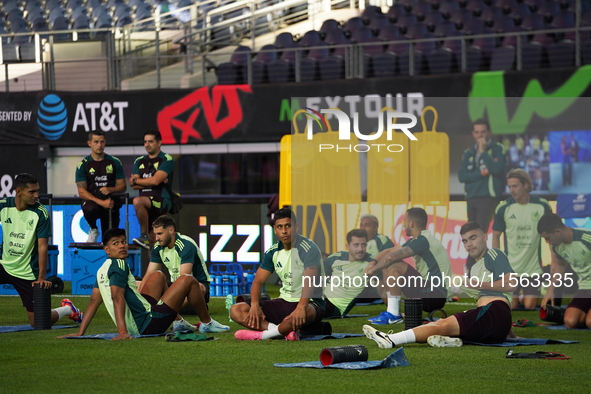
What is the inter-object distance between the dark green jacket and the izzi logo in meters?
9.91

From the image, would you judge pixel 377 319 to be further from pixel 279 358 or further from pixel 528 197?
pixel 279 358

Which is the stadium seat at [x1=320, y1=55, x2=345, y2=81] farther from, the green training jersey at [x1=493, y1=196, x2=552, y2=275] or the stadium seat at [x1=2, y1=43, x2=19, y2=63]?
the stadium seat at [x1=2, y1=43, x2=19, y2=63]

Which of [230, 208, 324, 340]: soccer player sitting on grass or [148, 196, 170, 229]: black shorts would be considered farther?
[148, 196, 170, 229]: black shorts

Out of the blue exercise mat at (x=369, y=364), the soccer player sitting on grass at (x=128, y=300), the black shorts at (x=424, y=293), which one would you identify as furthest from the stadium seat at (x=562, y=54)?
the blue exercise mat at (x=369, y=364)

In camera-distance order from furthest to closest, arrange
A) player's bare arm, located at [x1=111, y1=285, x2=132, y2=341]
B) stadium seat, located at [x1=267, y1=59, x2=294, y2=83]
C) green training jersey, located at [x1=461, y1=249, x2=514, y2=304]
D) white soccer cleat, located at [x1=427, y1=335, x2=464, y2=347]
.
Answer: stadium seat, located at [x1=267, y1=59, x2=294, y2=83] < green training jersey, located at [x1=461, y1=249, x2=514, y2=304] < player's bare arm, located at [x1=111, y1=285, x2=132, y2=341] < white soccer cleat, located at [x1=427, y1=335, x2=464, y2=347]

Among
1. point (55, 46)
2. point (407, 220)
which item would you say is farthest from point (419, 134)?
point (55, 46)

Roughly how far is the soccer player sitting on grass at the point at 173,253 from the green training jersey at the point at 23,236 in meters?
1.16

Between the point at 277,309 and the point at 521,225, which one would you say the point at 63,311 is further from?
the point at 521,225

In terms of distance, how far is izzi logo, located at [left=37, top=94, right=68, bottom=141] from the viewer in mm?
16094

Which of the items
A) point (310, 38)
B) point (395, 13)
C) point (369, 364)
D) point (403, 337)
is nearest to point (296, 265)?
point (403, 337)

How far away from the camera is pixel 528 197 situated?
8898mm

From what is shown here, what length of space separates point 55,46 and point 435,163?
12474 mm

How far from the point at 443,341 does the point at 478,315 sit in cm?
37

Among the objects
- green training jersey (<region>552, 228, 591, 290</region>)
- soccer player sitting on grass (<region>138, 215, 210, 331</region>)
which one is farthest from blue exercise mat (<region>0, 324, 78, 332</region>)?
green training jersey (<region>552, 228, 591, 290</region>)
